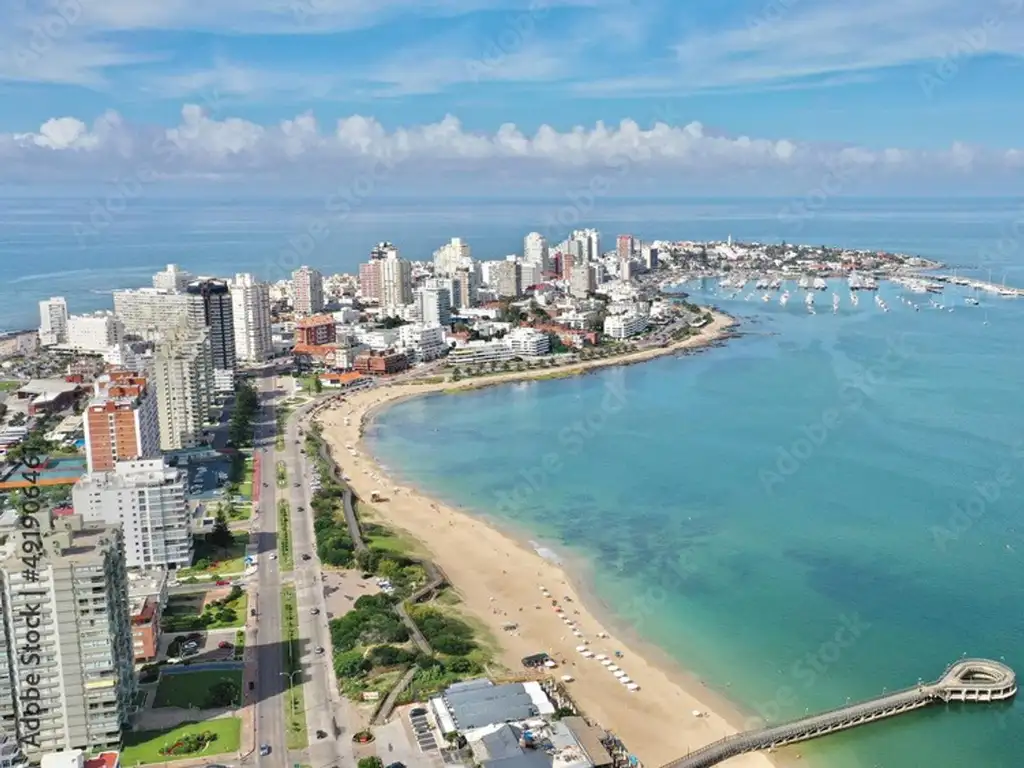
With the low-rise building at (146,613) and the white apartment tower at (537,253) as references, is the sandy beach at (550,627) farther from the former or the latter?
the white apartment tower at (537,253)

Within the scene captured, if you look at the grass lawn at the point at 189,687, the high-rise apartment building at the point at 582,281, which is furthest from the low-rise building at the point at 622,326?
the grass lawn at the point at 189,687

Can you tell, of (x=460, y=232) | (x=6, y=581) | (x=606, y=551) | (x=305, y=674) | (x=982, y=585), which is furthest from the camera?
(x=460, y=232)

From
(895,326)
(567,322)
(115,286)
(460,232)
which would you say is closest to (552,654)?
(567,322)

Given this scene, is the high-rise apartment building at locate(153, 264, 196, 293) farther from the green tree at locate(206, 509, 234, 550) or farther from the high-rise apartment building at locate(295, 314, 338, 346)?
the green tree at locate(206, 509, 234, 550)

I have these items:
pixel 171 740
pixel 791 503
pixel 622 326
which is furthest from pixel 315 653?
pixel 622 326

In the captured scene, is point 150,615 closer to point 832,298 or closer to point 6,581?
point 6,581

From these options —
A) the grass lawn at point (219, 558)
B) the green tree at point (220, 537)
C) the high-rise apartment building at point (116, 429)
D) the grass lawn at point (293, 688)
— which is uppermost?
the high-rise apartment building at point (116, 429)

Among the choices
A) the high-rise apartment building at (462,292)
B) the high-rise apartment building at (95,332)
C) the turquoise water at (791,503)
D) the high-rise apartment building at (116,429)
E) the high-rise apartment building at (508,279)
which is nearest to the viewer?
the turquoise water at (791,503)
